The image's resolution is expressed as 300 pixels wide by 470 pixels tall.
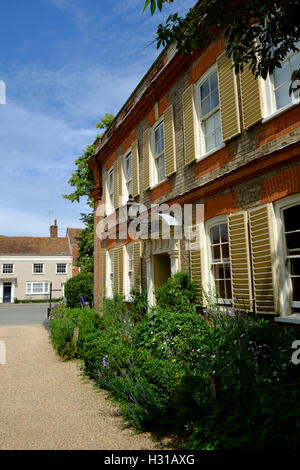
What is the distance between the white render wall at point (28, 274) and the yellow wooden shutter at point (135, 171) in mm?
32679

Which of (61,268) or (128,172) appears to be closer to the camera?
(128,172)

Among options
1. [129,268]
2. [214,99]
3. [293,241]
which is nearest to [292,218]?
[293,241]

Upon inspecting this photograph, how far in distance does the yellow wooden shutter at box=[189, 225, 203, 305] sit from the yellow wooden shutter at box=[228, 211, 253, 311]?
1123mm

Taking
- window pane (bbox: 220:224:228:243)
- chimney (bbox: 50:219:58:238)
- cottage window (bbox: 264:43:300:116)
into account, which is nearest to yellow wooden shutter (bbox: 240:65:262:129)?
cottage window (bbox: 264:43:300:116)

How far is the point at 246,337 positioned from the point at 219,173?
147 inches

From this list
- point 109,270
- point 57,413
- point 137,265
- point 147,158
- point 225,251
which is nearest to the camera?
point 57,413

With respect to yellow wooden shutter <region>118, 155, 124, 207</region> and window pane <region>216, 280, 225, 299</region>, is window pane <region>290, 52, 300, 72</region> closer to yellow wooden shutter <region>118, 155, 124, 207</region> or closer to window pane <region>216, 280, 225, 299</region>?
window pane <region>216, 280, 225, 299</region>

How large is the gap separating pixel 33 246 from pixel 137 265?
3485cm

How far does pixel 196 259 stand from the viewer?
787 centimetres

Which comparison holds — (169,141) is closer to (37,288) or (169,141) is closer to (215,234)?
(215,234)

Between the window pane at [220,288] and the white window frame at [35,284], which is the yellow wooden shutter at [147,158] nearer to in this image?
the window pane at [220,288]

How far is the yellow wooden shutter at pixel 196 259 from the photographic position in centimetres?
773

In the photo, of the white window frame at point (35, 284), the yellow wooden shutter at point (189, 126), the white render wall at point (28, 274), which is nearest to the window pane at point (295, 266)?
the yellow wooden shutter at point (189, 126)

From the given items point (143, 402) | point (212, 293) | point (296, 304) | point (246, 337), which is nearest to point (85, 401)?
point (143, 402)
